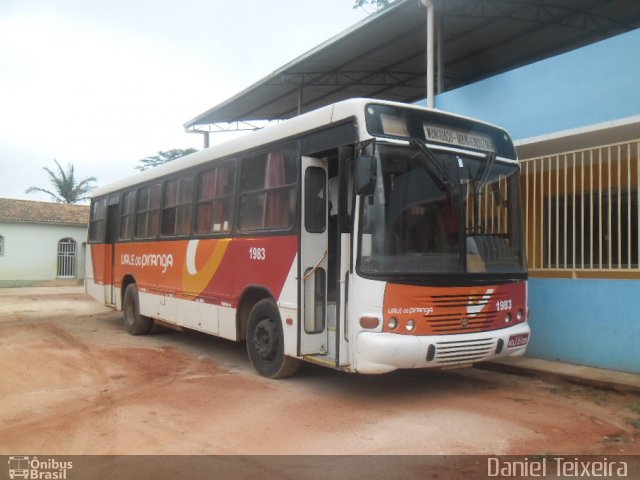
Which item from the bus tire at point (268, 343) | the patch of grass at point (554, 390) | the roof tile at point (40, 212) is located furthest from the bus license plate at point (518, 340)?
the roof tile at point (40, 212)

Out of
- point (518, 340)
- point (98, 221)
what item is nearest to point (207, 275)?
point (518, 340)

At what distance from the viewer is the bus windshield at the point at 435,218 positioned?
18.6ft

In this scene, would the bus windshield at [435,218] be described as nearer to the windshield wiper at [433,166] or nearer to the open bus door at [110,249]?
the windshield wiper at [433,166]

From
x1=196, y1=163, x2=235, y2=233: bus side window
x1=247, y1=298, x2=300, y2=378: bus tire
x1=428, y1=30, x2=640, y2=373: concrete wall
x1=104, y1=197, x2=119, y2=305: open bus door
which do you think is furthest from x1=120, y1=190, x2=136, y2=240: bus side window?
x1=428, y1=30, x2=640, y2=373: concrete wall

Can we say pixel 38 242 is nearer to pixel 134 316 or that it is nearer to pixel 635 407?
pixel 134 316

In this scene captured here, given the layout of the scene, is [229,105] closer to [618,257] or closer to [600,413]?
[618,257]

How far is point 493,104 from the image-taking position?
9523 mm

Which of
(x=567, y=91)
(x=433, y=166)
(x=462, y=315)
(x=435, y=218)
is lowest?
(x=462, y=315)

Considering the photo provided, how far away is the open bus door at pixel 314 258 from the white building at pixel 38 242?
29.1 metres

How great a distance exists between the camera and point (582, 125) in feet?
26.6

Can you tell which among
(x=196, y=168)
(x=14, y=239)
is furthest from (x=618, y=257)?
(x=14, y=239)

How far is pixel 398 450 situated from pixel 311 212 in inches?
111

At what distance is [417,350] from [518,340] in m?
1.51

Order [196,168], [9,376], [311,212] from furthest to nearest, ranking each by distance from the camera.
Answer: [196,168] < [9,376] < [311,212]
